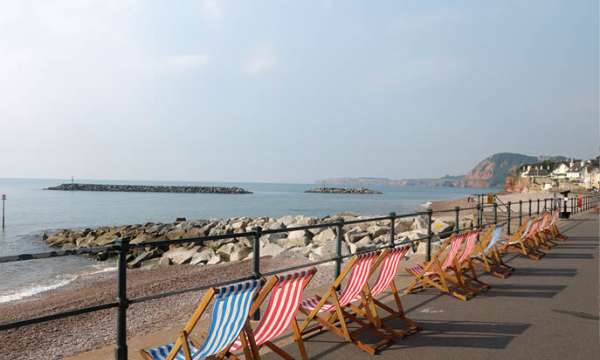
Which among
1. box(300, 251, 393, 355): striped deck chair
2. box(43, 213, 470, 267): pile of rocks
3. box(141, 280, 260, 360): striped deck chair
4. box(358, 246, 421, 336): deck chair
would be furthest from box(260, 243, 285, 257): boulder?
box(141, 280, 260, 360): striped deck chair

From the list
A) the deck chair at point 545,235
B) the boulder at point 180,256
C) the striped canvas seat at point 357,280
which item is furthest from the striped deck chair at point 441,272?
the boulder at point 180,256

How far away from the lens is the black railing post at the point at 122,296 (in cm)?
387

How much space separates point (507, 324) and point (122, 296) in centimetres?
413

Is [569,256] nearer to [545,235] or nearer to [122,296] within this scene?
[545,235]

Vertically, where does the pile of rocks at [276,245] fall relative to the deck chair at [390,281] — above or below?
below

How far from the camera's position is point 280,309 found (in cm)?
379

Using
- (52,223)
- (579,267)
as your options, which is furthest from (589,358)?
(52,223)

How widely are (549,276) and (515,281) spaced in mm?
978

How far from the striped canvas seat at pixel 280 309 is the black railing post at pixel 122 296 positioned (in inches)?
37.2

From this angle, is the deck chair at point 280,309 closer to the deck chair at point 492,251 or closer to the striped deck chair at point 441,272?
the striped deck chair at point 441,272

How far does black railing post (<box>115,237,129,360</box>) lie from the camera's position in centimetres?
387

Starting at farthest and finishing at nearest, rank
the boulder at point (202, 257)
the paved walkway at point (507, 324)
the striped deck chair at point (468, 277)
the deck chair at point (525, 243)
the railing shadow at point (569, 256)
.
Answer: the boulder at point (202, 257), the railing shadow at point (569, 256), the deck chair at point (525, 243), the striped deck chair at point (468, 277), the paved walkway at point (507, 324)

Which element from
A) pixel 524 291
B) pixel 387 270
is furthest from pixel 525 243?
pixel 387 270

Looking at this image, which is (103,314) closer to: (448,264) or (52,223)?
(448,264)
